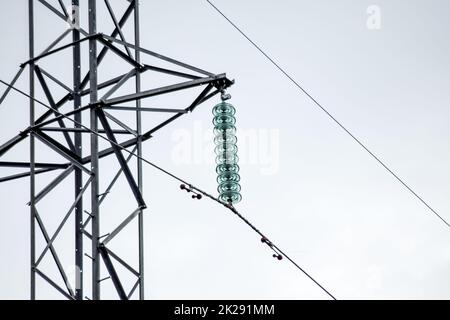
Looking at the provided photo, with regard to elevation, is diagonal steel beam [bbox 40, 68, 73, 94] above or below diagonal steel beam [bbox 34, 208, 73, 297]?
above

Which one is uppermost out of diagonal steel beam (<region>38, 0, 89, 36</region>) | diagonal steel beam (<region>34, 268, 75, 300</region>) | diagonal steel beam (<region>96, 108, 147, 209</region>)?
diagonal steel beam (<region>38, 0, 89, 36</region>)

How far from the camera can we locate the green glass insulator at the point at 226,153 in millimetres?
20984

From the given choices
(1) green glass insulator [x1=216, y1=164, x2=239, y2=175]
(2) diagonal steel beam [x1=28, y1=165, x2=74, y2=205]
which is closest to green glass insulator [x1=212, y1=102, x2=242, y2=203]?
(1) green glass insulator [x1=216, y1=164, x2=239, y2=175]

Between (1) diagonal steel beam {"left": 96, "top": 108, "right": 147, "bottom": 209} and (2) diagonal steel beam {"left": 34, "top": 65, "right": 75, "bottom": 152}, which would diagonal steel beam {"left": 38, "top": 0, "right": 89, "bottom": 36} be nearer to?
(2) diagonal steel beam {"left": 34, "top": 65, "right": 75, "bottom": 152}

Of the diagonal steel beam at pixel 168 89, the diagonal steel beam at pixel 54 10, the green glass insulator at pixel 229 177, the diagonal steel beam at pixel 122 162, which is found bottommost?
the green glass insulator at pixel 229 177

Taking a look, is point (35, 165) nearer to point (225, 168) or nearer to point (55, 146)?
point (55, 146)

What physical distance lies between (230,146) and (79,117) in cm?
300

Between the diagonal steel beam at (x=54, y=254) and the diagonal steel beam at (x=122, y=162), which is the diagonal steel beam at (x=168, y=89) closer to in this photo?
the diagonal steel beam at (x=122, y=162)

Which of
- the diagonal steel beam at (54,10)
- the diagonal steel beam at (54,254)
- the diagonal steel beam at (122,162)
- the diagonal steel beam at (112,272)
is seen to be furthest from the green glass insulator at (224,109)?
the diagonal steel beam at (54,10)

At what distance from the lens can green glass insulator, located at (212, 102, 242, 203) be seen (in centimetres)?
2098
